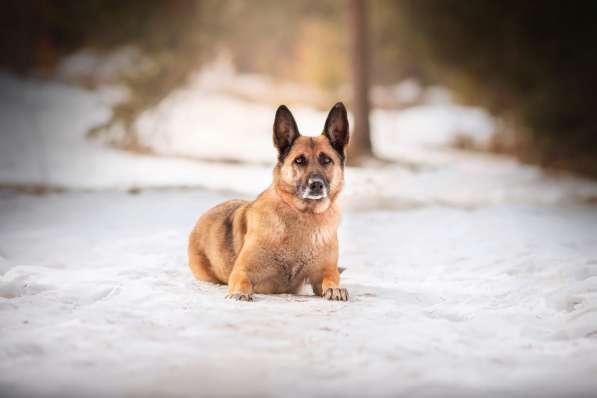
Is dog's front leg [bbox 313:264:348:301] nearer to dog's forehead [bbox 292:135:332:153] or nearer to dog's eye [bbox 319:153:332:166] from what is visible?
dog's eye [bbox 319:153:332:166]

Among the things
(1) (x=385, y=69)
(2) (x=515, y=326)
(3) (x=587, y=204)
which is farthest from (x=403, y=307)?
(1) (x=385, y=69)

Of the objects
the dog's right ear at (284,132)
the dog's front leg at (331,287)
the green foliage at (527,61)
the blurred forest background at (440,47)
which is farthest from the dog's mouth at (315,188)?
the green foliage at (527,61)

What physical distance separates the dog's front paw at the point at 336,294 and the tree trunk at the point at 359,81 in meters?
12.5

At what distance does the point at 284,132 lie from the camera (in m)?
6.18

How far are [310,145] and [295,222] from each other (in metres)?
0.72

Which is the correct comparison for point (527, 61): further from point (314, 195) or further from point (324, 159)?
point (314, 195)

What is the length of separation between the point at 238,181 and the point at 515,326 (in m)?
10.1

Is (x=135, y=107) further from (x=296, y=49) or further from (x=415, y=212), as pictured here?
(x=296, y=49)

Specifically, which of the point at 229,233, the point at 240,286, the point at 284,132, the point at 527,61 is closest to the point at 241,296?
the point at 240,286

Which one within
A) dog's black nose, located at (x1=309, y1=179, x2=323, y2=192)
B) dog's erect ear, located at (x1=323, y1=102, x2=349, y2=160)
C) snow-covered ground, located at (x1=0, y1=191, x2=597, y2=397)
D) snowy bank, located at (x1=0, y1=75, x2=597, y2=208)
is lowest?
snow-covered ground, located at (x1=0, y1=191, x2=597, y2=397)

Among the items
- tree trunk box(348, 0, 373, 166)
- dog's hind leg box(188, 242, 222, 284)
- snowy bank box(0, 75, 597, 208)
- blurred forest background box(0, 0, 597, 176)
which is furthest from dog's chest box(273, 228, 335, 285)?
tree trunk box(348, 0, 373, 166)

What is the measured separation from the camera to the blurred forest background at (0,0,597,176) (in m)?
16.5

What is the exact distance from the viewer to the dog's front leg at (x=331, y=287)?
19.4ft

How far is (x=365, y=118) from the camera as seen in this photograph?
61.5 feet
